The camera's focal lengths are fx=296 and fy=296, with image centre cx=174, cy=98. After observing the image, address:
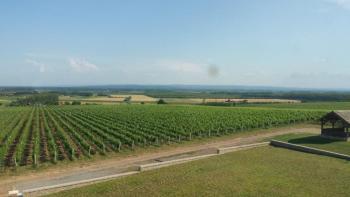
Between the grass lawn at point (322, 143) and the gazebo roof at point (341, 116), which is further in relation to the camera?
the gazebo roof at point (341, 116)

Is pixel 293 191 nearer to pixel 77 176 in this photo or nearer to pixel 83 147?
pixel 77 176

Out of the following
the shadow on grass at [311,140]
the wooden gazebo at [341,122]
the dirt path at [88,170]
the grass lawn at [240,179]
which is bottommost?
the dirt path at [88,170]

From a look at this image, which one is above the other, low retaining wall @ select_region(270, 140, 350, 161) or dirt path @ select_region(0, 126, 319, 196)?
low retaining wall @ select_region(270, 140, 350, 161)

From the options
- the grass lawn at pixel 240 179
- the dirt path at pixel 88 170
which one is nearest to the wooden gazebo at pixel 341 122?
the grass lawn at pixel 240 179

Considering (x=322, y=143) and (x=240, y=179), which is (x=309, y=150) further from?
(x=240, y=179)

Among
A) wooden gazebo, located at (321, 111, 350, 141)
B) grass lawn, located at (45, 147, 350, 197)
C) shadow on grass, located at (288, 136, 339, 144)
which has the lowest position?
grass lawn, located at (45, 147, 350, 197)

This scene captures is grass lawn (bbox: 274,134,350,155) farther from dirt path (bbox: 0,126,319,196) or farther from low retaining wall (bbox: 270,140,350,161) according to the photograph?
dirt path (bbox: 0,126,319,196)

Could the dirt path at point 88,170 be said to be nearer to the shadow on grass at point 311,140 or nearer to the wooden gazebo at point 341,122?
the shadow on grass at point 311,140

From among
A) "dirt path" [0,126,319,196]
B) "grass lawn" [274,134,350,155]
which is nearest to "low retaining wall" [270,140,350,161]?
"grass lawn" [274,134,350,155]

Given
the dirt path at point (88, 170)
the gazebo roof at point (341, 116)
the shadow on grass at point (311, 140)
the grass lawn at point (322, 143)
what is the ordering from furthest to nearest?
the shadow on grass at point (311, 140) → the gazebo roof at point (341, 116) → the grass lawn at point (322, 143) → the dirt path at point (88, 170)
